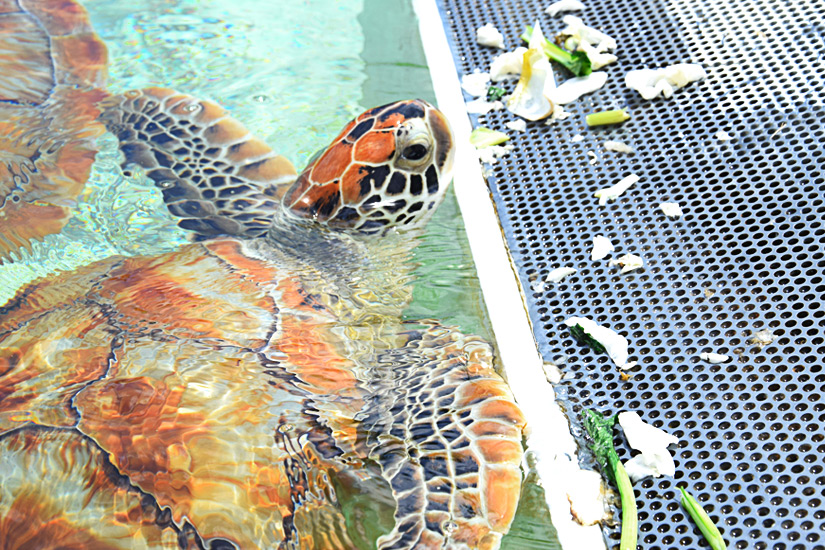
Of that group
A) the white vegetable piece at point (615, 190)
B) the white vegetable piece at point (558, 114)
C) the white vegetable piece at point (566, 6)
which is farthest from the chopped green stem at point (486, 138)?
the white vegetable piece at point (566, 6)

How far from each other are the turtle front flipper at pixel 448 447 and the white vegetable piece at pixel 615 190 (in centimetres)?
51

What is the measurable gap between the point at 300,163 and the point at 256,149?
16 centimetres

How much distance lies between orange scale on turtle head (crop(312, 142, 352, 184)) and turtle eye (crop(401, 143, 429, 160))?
153 mm

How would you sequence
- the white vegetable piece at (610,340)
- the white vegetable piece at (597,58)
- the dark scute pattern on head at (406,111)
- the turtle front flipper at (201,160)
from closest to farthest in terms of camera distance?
the white vegetable piece at (610,340) → the dark scute pattern on head at (406,111) → the white vegetable piece at (597,58) → the turtle front flipper at (201,160)

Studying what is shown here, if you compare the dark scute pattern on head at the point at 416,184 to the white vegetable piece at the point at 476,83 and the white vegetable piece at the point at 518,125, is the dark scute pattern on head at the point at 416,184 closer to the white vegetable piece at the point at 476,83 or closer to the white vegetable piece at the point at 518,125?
the white vegetable piece at the point at 518,125

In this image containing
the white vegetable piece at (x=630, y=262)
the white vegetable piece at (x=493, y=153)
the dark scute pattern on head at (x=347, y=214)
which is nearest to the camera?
the white vegetable piece at (x=630, y=262)

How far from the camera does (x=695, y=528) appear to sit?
1010 millimetres

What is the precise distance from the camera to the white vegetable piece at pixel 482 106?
191cm

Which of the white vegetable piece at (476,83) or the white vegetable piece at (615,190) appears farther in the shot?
the white vegetable piece at (476,83)

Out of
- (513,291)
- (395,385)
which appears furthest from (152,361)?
(513,291)

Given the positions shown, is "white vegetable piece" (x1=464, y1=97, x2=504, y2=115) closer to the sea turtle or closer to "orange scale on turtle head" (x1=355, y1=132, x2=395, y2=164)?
the sea turtle

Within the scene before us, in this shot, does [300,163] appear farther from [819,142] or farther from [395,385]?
[819,142]

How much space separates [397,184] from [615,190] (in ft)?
1.87

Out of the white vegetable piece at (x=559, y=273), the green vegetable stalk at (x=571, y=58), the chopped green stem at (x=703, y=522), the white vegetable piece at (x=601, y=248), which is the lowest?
the chopped green stem at (x=703, y=522)
